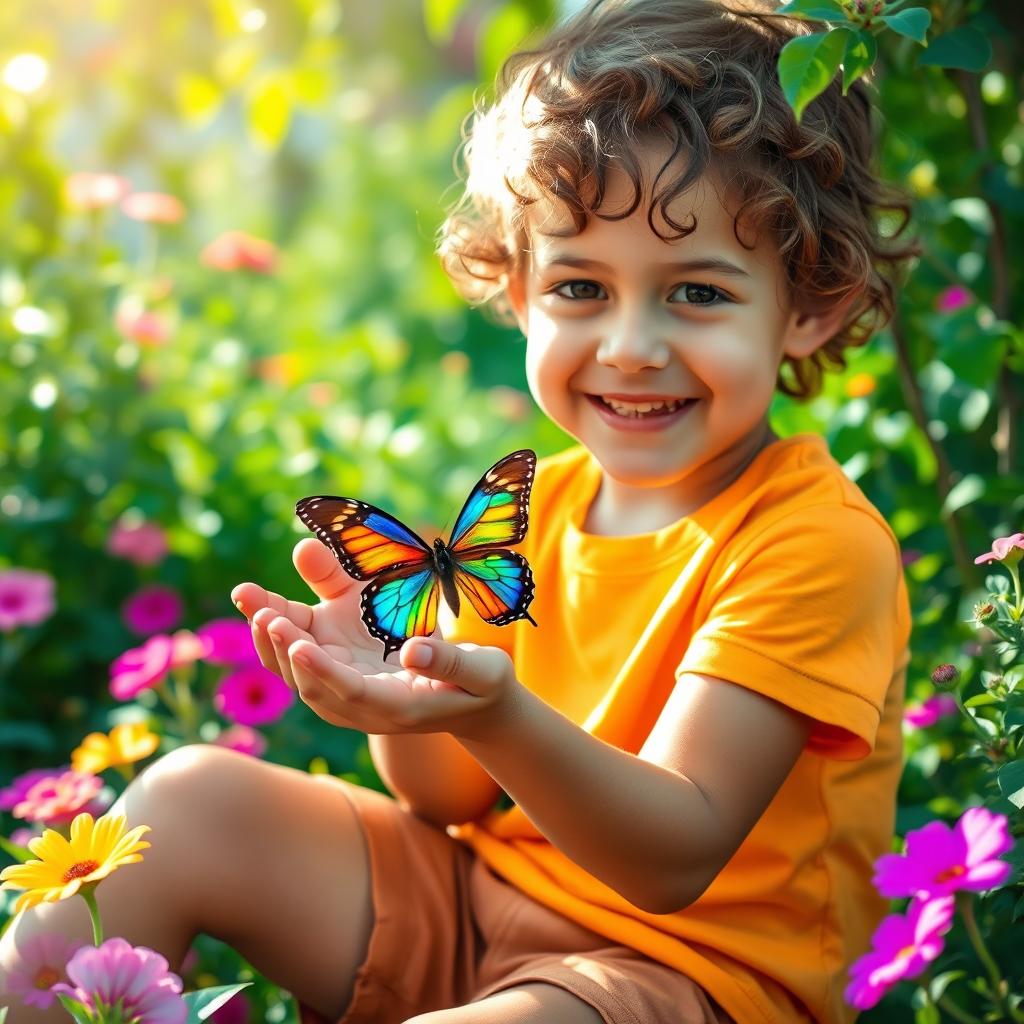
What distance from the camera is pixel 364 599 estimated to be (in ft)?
3.36

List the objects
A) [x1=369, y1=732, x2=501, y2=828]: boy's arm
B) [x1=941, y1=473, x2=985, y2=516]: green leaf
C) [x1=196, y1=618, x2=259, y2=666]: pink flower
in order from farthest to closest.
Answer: [x1=196, y1=618, x2=259, y2=666]: pink flower
[x1=941, y1=473, x2=985, y2=516]: green leaf
[x1=369, y1=732, x2=501, y2=828]: boy's arm

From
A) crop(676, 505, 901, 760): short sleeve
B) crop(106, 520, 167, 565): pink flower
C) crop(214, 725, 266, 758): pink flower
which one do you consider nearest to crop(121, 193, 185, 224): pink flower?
crop(106, 520, 167, 565): pink flower

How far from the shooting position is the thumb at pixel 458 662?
94 centimetres

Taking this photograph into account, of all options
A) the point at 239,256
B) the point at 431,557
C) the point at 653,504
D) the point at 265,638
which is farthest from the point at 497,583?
the point at 239,256

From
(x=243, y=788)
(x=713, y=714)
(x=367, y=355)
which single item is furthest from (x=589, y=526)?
(x=367, y=355)

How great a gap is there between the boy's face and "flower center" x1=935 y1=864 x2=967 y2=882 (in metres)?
0.48

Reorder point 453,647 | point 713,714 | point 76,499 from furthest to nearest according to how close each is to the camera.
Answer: point 76,499, point 713,714, point 453,647

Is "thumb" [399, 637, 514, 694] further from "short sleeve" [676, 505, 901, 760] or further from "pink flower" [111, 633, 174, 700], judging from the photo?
"pink flower" [111, 633, 174, 700]

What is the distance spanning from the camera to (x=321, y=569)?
3.94 feet

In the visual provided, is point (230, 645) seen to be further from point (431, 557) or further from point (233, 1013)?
point (431, 557)

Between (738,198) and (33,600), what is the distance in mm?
1197

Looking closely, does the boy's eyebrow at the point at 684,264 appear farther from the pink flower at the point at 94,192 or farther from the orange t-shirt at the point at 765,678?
the pink flower at the point at 94,192

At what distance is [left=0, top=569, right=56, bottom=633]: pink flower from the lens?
1919mm

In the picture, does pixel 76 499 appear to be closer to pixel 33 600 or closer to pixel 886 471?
pixel 33 600
